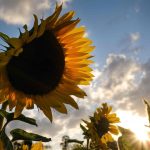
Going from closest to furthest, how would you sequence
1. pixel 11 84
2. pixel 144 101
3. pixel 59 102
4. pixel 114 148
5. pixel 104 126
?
pixel 144 101 < pixel 114 148 < pixel 11 84 < pixel 59 102 < pixel 104 126

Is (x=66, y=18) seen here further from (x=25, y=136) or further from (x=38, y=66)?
(x=25, y=136)

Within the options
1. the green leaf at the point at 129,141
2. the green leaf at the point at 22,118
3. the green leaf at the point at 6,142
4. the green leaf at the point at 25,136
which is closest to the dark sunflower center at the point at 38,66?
the green leaf at the point at 22,118

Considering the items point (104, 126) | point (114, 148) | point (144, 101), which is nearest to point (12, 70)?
point (114, 148)

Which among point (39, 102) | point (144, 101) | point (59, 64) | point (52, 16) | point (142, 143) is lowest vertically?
point (142, 143)

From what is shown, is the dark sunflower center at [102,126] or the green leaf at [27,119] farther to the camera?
the dark sunflower center at [102,126]

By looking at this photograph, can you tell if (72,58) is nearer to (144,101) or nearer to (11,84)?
(11,84)

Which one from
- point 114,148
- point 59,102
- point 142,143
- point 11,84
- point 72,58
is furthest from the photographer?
point 72,58

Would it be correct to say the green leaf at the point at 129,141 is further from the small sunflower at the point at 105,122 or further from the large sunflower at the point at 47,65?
the small sunflower at the point at 105,122
